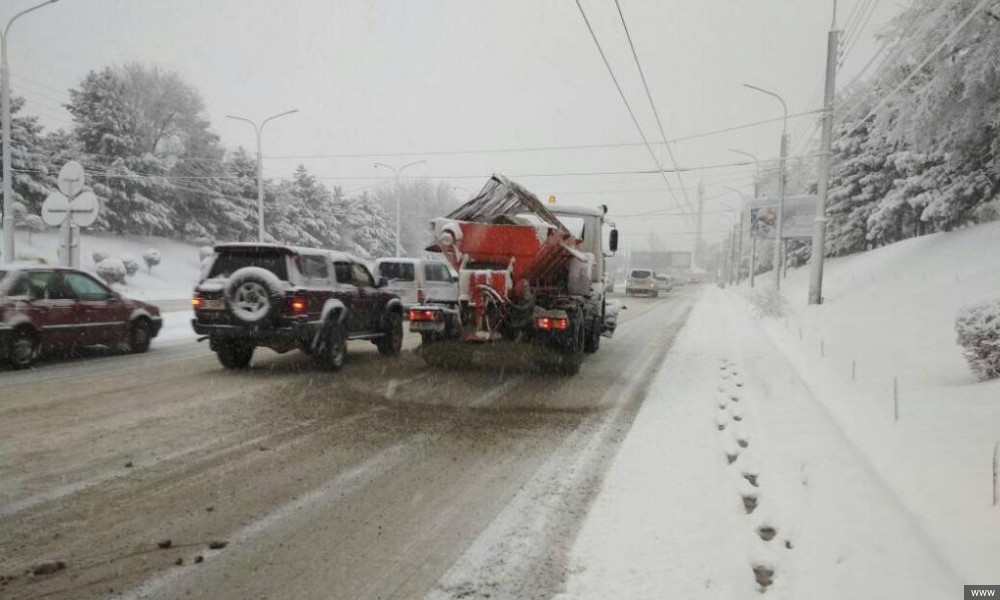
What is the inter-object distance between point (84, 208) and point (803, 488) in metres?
15.4

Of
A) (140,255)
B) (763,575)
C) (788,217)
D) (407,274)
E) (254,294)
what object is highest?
(788,217)

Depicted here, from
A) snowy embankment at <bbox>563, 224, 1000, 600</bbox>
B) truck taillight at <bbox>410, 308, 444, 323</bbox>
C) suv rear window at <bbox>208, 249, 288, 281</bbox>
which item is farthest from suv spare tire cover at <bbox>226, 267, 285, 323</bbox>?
snowy embankment at <bbox>563, 224, 1000, 600</bbox>

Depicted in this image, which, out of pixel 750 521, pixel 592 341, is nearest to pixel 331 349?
pixel 592 341

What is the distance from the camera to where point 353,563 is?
3.43 m

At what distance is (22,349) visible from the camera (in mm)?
9164

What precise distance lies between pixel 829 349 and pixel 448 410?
8927mm

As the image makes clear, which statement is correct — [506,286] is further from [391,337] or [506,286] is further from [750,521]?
[750,521]

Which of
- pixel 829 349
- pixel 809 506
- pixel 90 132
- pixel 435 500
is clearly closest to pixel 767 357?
pixel 829 349

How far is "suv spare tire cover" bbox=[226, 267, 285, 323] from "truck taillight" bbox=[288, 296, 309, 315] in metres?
0.16

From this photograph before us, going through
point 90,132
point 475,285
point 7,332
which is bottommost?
point 7,332

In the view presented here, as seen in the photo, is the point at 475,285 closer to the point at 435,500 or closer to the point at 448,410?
the point at 448,410

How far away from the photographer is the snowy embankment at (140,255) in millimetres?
35219

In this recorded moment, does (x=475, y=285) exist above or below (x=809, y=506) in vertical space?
above

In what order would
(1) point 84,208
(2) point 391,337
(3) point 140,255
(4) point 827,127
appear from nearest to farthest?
(2) point 391,337 → (1) point 84,208 → (4) point 827,127 → (3) point 140,255
